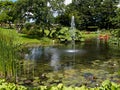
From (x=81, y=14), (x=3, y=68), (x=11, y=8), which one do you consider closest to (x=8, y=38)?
(x=3, y=68)

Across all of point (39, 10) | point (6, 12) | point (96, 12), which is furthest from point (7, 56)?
point (96, 12)

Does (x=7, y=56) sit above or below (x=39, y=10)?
below

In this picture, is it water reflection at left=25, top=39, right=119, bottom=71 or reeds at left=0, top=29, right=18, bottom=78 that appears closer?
reeds at left=0, top=29, right=18, bottom=78

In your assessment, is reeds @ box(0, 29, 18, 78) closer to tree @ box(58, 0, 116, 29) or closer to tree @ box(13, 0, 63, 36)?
tree @ box(13, 0, 63, 36)

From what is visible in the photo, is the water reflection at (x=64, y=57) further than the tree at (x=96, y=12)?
No

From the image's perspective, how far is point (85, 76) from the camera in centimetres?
1920

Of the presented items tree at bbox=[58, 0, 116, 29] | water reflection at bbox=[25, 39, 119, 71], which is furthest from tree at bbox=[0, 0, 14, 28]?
tree at bbox=[58, 0, 116, 29]

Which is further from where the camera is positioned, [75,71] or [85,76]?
[75,71]

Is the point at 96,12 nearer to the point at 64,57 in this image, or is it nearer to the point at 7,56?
the point at 64,57

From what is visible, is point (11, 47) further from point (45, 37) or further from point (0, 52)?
point (45, 37)

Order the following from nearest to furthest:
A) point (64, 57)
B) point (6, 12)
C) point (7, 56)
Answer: point (7, 56) → point (64, 57) → point (6, 12)

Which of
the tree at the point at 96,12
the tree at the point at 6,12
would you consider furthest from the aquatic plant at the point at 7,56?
the tree at the point at 96,12

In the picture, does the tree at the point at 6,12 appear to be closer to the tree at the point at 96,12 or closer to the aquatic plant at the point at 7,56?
the tree at the point at 96,12

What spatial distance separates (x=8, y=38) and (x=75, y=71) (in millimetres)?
7176
